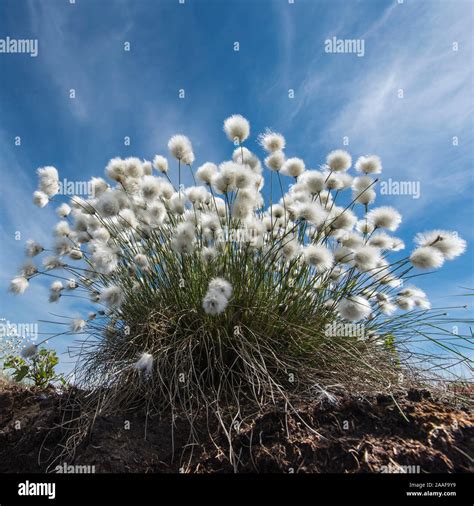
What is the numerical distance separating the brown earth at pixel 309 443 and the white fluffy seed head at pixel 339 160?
181cm

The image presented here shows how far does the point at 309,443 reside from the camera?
229 cm

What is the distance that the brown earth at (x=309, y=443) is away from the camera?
2188mm

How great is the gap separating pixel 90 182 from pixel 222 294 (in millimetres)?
2024

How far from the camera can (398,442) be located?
228 centimetres

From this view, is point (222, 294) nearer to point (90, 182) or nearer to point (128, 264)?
point (128, 264)

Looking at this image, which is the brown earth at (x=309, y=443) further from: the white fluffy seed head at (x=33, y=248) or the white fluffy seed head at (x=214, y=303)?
the white fluffy seed head at (x=33, y=248)

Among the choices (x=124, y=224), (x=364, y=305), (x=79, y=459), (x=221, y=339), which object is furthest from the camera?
(x=124, y=224)

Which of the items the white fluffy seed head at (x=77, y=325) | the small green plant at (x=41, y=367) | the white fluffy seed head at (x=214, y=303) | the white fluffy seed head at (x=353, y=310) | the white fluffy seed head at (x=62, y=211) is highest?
the white fluffy seed head at (x=62, y=211)

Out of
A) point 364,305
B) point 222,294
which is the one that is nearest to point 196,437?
point 222,294

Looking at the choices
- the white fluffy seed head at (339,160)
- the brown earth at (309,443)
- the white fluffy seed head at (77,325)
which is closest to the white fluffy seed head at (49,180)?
the white fluffy seed head at (77,325)

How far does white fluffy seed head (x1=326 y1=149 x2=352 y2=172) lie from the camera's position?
347cm

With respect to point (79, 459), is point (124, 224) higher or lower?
higher

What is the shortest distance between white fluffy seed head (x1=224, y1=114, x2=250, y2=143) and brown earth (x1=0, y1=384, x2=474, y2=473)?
2.13 m

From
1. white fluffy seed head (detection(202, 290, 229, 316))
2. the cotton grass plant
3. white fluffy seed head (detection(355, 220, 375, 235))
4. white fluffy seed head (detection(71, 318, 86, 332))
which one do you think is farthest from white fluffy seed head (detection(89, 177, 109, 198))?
white fluffy seed head (detection(355, 220, 375, 235))
